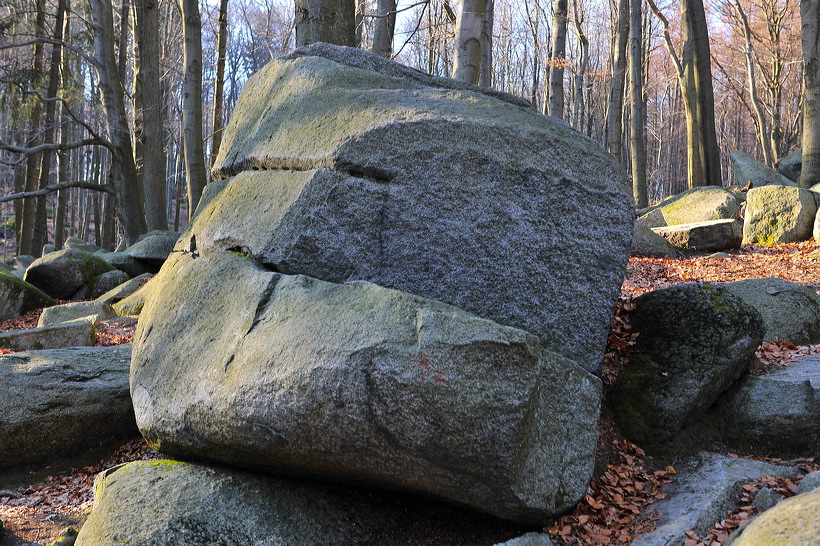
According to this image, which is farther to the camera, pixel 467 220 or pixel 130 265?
pixel 130 265

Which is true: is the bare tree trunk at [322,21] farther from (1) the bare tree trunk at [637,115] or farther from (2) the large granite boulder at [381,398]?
(1) the bare tree trunk at [637,115]

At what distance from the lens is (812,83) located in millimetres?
12383

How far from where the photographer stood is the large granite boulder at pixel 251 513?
3529 millimetres

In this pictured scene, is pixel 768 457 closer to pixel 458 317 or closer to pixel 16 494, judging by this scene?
pixel 458 317

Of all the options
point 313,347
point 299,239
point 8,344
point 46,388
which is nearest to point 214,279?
point 299,239

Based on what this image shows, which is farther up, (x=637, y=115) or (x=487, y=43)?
(x=487, y=43)

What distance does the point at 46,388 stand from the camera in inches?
216

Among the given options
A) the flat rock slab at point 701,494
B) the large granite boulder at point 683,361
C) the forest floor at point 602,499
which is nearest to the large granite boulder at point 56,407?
the forest floor at point 602,499

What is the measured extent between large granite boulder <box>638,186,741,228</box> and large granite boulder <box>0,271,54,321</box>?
11.9 meters

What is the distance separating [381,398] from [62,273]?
39.0ft

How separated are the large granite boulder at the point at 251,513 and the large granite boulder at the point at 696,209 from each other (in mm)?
10043

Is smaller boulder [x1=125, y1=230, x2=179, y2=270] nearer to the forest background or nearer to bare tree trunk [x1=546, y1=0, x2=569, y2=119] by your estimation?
the forest background

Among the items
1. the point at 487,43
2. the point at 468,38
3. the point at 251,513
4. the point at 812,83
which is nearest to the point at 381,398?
the point at 251,513

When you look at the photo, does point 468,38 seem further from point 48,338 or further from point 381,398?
point 48,338
